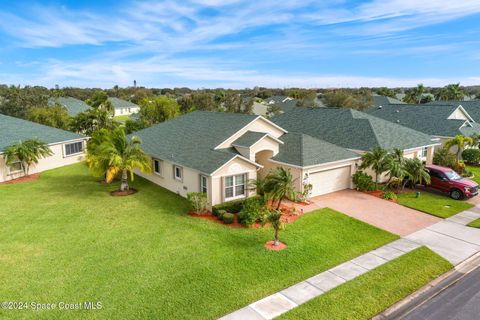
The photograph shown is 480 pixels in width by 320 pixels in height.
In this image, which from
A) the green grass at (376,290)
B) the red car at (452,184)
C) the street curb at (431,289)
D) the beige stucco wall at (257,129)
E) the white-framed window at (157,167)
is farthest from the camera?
the white-framed window at (157,167)

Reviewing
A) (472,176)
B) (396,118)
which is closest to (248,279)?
(472,176)

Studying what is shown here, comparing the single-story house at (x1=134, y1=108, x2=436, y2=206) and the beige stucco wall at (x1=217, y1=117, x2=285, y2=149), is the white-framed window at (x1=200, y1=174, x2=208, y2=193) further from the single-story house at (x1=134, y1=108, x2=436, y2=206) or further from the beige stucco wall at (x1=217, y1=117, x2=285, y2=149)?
the beige stucco wall at (x1=217, y1=117, x2=285, y2=149)

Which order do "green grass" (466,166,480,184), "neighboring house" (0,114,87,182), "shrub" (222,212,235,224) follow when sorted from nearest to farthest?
1. "shrub" (222,212,235,224)
2. "neighboring house" (0,114,87,182)
3. "green grass" (466,166,480,184)

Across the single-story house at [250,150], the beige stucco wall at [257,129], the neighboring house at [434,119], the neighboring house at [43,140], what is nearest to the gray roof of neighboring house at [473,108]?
the neighboring house at [434,119]

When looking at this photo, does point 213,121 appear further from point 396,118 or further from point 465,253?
point 396,118

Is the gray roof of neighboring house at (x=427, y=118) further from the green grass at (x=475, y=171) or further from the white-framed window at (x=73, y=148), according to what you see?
the white-framed window at (x=73, y=148)

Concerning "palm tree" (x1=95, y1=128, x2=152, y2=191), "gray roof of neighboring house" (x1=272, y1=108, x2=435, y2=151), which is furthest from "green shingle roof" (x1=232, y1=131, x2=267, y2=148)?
"gray roof of neighboring house" (x1=272, y1=108, x2=435, y2=151)
